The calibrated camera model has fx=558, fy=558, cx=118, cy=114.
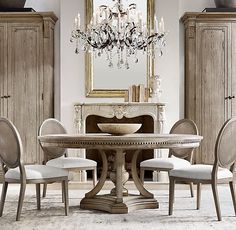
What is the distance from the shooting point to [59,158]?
5324 mm

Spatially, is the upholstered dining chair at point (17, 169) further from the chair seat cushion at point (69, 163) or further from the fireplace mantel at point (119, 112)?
the fireplace mantel at point (119, 112)

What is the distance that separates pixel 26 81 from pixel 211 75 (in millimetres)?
2300

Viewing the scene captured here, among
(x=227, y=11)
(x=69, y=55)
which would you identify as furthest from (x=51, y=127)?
(x=227, y=11)

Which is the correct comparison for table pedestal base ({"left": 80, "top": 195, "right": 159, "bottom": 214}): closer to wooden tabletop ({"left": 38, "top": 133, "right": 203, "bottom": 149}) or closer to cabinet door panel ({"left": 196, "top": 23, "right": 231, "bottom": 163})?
wooden tabletop ({"left": 38, "top": 133, "right": 203, "bottom": 149})

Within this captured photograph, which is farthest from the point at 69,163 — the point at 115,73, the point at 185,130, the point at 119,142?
the point at 115,73

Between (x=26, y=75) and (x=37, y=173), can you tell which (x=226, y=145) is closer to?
(x=37, y=173)

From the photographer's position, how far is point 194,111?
22.7 ft

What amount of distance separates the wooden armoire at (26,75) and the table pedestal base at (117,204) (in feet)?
7.61

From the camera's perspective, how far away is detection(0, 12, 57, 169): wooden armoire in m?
6.93

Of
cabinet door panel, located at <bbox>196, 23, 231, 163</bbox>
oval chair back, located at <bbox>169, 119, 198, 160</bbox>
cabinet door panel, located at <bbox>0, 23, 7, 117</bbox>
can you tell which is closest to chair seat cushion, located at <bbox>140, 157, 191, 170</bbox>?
oval chair back, located at <bbox>169, 119, 198, 160</bbox>

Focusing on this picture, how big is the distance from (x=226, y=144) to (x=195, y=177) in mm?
353

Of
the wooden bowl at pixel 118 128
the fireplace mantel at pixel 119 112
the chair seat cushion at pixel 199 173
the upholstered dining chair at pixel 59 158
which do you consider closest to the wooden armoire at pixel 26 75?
the fireplace mantel at pixel 119 112

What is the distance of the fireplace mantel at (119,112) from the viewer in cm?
691

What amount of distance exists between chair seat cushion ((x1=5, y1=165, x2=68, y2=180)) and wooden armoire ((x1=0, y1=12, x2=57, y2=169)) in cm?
252
